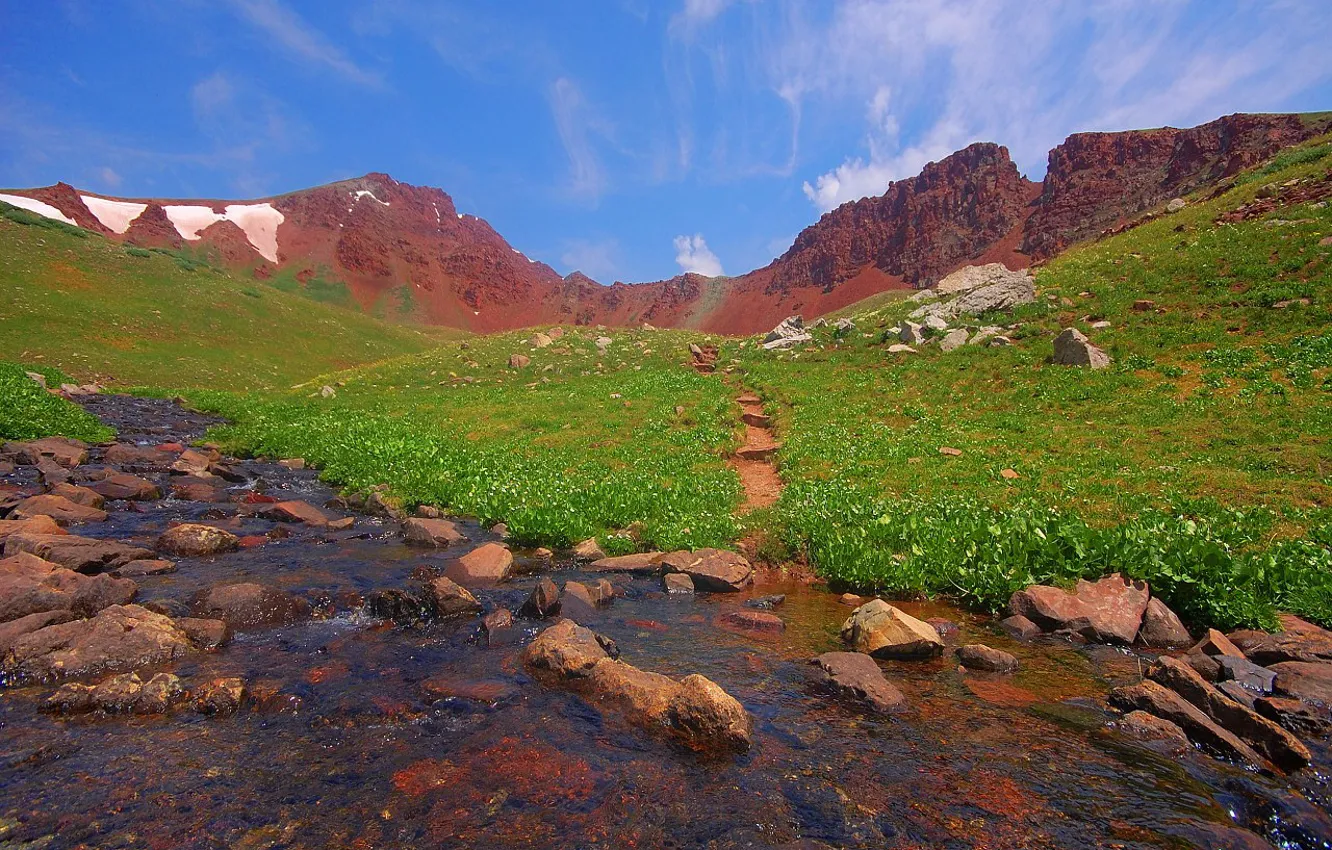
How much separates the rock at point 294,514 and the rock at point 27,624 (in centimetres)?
634

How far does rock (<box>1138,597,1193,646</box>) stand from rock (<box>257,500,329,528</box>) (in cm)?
1534

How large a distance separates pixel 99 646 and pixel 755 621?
26.3ft

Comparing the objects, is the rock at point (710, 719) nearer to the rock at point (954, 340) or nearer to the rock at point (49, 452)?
the rock at point (49, 452)

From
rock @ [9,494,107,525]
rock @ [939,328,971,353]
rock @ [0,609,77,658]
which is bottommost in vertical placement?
rock @ [0,609,77,658]

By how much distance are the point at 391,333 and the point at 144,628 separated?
271ft

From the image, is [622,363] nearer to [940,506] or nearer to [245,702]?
[940,506]

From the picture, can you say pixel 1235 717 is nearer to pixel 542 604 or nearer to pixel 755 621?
pixel 755 621

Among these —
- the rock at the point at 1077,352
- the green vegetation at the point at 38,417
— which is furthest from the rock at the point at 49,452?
the rock at the point at 1077,352

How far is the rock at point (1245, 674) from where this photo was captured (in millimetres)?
6918

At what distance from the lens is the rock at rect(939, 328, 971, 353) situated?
94.6ft

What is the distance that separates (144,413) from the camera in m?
28.8

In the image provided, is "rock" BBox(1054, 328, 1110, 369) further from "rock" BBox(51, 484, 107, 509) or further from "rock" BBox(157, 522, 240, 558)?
"rock" BBox(51, 484, 107, 509)

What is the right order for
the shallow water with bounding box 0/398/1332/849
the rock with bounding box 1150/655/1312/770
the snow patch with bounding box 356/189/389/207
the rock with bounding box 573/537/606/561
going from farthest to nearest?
the snow patch with bounding box 356/189/389/207, the rock with bounding box 573/537/606/561, the rock with bounding box 1150/655/1312/770, the shallow water with bounding box 0/398/1332/849

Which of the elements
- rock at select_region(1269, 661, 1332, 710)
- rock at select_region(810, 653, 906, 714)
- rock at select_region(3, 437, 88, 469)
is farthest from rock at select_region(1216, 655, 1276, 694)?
rock at select_region(3, 437, 88, 469)
